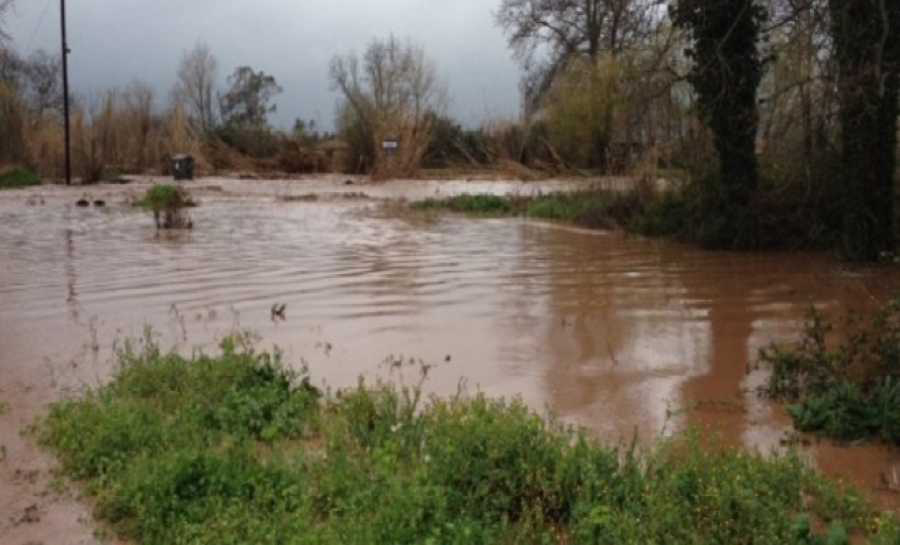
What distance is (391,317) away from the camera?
26.6 ft

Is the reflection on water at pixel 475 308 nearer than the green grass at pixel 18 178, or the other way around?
the reflection on water at pixel 475 308

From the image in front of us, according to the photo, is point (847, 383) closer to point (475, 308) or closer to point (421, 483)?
point (421, 483)

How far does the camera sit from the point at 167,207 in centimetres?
1683

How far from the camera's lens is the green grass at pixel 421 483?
3.81 m

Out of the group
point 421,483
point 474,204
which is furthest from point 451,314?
point 474,204

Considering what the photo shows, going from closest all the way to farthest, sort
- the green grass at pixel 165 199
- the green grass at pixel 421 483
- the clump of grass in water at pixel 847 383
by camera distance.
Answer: the green grass at pixel 421 483 → the clump of grass in water at pixel 847 383 → the green grass at pixel 165 199

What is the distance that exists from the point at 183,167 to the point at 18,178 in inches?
194

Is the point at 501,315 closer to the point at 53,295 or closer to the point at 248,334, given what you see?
the point at 248,334

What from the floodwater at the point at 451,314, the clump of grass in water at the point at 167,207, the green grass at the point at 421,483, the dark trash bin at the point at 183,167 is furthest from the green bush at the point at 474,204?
the green grass at the point at 421,483

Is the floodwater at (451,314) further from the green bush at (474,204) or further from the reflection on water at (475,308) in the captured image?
the green bush at (474,204)

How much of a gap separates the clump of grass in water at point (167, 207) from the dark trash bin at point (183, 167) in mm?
10924

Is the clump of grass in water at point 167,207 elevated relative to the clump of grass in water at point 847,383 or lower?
elevated

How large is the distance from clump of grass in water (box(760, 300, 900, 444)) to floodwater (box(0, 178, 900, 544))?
0.15m

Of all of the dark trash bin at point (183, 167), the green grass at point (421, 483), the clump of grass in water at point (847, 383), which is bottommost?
the green grass at point (421, 483)
